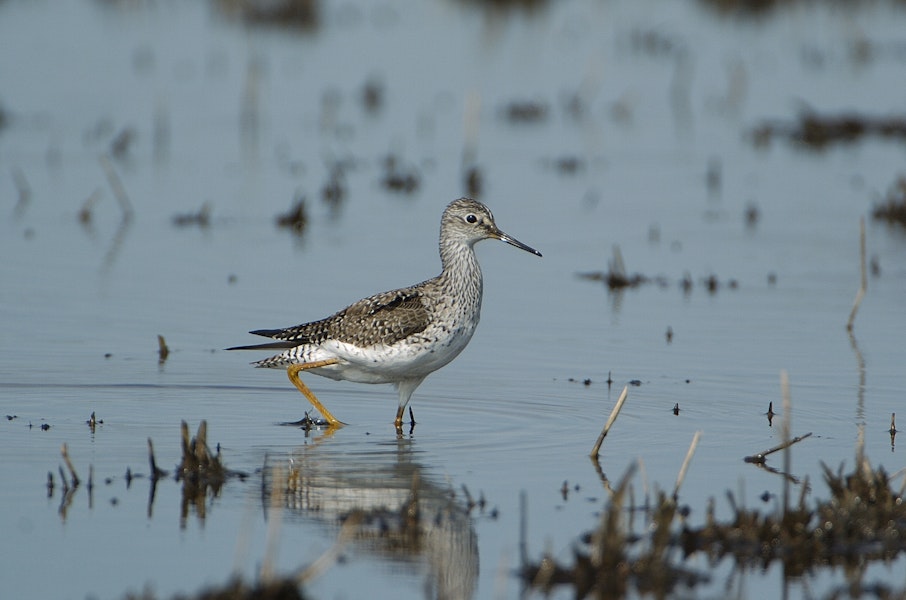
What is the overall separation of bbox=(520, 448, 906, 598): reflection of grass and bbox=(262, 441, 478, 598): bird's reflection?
0.46 meters

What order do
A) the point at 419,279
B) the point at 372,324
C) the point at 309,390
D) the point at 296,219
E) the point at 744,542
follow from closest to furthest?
the point at 744,542, the point at 372,324, the point at 309,390, the point at 419,279, the point at 296,219

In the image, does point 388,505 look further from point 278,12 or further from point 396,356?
point 278,12

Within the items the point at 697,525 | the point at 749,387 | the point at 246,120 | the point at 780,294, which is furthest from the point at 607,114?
the point at 697,525

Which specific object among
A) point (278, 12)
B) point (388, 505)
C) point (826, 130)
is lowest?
point (388, 505)

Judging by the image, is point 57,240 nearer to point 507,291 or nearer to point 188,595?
point 507,291

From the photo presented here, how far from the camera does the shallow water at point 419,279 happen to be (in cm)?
701

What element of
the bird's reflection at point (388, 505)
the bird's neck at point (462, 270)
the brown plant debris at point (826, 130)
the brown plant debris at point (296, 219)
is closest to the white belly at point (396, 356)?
the bird's neck at point (462, 270)

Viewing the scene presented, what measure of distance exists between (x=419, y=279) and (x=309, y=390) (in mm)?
3748

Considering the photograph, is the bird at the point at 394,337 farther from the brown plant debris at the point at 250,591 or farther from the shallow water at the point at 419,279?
the brown plant debris at the point at 250,591

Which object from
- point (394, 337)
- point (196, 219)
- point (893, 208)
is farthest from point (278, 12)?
point (394, 337)

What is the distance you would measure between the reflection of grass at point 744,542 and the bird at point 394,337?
7.83 ft

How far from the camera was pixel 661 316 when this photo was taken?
1220 centimetres

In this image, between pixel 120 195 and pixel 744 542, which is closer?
pixel 744 542

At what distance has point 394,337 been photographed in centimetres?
897
